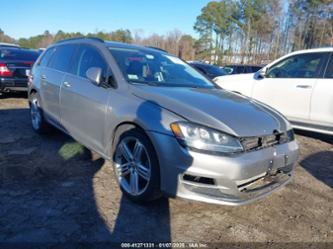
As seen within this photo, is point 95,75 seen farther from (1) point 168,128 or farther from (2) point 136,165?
(1) point 168,128

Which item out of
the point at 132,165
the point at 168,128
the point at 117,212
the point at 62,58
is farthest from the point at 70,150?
the point at 168,128

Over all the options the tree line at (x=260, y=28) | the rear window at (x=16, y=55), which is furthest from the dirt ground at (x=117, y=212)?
the tree line at (x=260, y=28)

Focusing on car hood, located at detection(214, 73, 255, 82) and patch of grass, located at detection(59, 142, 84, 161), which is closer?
patch of grass, located at detection(59, 142, 84, 161)

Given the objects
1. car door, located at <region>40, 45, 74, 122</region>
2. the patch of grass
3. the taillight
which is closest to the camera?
the patch of grass

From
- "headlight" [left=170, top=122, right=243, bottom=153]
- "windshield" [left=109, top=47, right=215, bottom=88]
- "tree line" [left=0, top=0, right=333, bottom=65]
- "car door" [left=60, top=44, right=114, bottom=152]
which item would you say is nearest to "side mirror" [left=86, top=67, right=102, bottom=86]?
"car door" [left=60, top=44, right=114, bottom=152]

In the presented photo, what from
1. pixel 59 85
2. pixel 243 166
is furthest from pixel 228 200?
pixel 59 85

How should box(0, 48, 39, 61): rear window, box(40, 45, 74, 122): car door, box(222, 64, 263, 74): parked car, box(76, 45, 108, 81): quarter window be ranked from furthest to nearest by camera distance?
box(222, 64, 263, 74): parked car
box(0, 48, 39, 61): rear window
box(40, 45, 74, 122): car door
box(76, 45, 108, 81): quarter window

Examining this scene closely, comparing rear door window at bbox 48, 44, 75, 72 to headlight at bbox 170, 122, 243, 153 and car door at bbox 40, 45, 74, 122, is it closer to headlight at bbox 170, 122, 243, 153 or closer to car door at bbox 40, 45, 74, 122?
car door at bbox 40, 45, 74, 122

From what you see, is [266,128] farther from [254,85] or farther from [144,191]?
[254,85]

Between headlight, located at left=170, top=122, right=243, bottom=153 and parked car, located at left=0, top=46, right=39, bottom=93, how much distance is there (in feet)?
24.7

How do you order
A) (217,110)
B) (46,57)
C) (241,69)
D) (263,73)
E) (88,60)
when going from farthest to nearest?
(241,69) < (263,73) < (46,57) < (88,60) < (217,110)

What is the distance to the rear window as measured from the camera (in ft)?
29.6

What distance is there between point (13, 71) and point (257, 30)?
47.4 m

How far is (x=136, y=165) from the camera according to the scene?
3098mm
